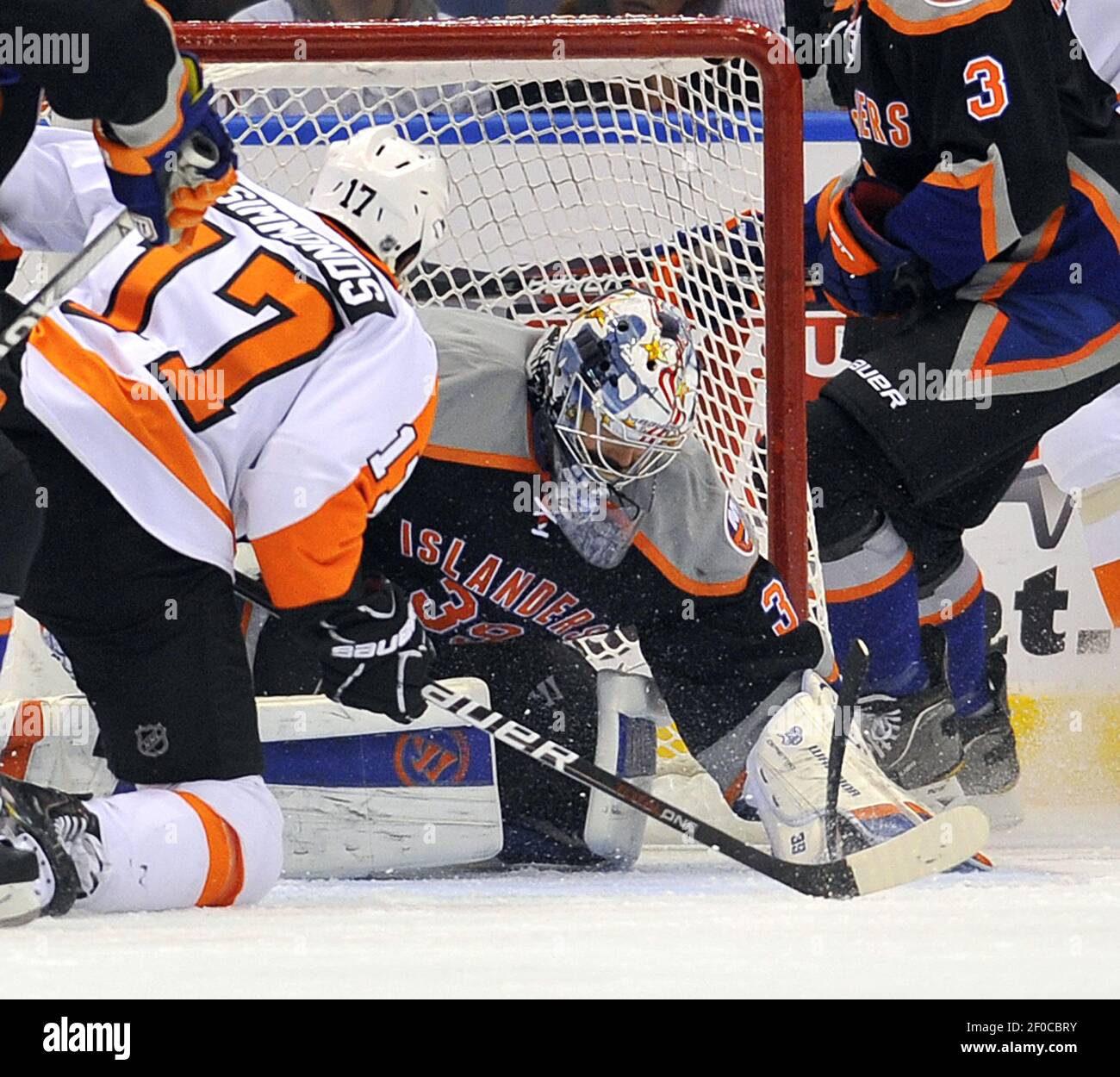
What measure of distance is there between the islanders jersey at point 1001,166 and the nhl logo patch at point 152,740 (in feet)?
4.30

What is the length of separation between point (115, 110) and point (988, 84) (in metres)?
1.40

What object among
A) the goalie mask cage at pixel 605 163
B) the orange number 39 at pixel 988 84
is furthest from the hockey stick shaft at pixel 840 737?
the orange number 39 at pixel 988 84

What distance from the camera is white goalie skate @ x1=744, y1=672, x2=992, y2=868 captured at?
109 inches

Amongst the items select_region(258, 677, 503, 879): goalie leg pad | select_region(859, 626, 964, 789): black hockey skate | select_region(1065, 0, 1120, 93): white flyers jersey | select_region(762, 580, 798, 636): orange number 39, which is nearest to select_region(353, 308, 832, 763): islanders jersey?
select_region(762, 580, 798, 636): orange number 39

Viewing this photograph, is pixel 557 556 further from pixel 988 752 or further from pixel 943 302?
pixel 988 752

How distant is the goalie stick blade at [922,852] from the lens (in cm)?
258

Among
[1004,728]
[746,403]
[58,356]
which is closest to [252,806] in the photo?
[58,356]

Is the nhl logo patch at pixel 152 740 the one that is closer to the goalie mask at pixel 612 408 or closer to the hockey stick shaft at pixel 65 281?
the hockey stick shaft at pixel 65 281

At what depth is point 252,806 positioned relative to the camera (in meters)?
2.44

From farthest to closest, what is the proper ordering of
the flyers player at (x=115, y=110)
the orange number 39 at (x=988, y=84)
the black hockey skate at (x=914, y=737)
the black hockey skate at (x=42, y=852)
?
the black hockey skate at (x=914, y=737)
the orange number 39 at (x=988, y=84)
the black hockey skate at (x=42, y=852)
the flyers player at (x=115, y=110)

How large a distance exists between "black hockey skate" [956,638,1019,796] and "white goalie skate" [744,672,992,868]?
0.55 metres

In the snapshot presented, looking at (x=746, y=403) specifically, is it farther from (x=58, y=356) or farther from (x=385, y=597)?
(x=58, y=356)

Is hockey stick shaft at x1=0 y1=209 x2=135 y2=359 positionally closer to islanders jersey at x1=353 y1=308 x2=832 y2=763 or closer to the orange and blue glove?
islanders jersey at x1=353 y1=308 x2=832 y2=763
